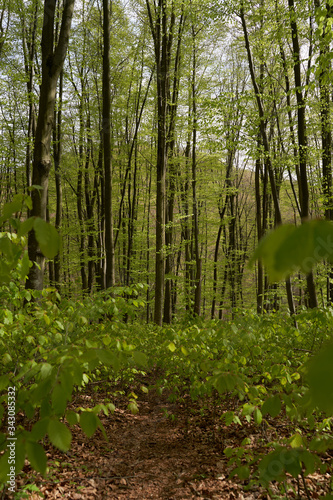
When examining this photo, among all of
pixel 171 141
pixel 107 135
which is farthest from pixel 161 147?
pixel 171 141

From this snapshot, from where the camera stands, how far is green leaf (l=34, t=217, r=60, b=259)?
3.06 feet

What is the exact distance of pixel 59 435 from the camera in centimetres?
106

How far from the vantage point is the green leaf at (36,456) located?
3.06 ft

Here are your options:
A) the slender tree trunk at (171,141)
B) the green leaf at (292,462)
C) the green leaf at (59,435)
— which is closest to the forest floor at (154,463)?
the green leaf at (292,462)

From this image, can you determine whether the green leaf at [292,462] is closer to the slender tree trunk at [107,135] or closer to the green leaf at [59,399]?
Answer: the green leaf at [59,399]

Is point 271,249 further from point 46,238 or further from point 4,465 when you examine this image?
point 4,465

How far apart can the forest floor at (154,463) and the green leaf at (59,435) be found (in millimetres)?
1854

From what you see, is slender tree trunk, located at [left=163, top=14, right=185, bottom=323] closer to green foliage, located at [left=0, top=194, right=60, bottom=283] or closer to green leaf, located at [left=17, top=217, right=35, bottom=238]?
green foliage, located at [left=0, top=194, right=60, bottom=283]

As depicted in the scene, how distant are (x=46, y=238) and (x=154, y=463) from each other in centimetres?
358

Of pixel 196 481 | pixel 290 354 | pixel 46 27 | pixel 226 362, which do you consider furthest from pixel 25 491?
pixel 46 27

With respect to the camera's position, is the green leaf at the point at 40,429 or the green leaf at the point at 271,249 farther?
the green leaf at the point at 40,429

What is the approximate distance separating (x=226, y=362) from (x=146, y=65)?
→ 14.2 m

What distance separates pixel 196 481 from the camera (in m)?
3.13

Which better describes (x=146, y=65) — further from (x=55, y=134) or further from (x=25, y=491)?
(x=25, y=491)
